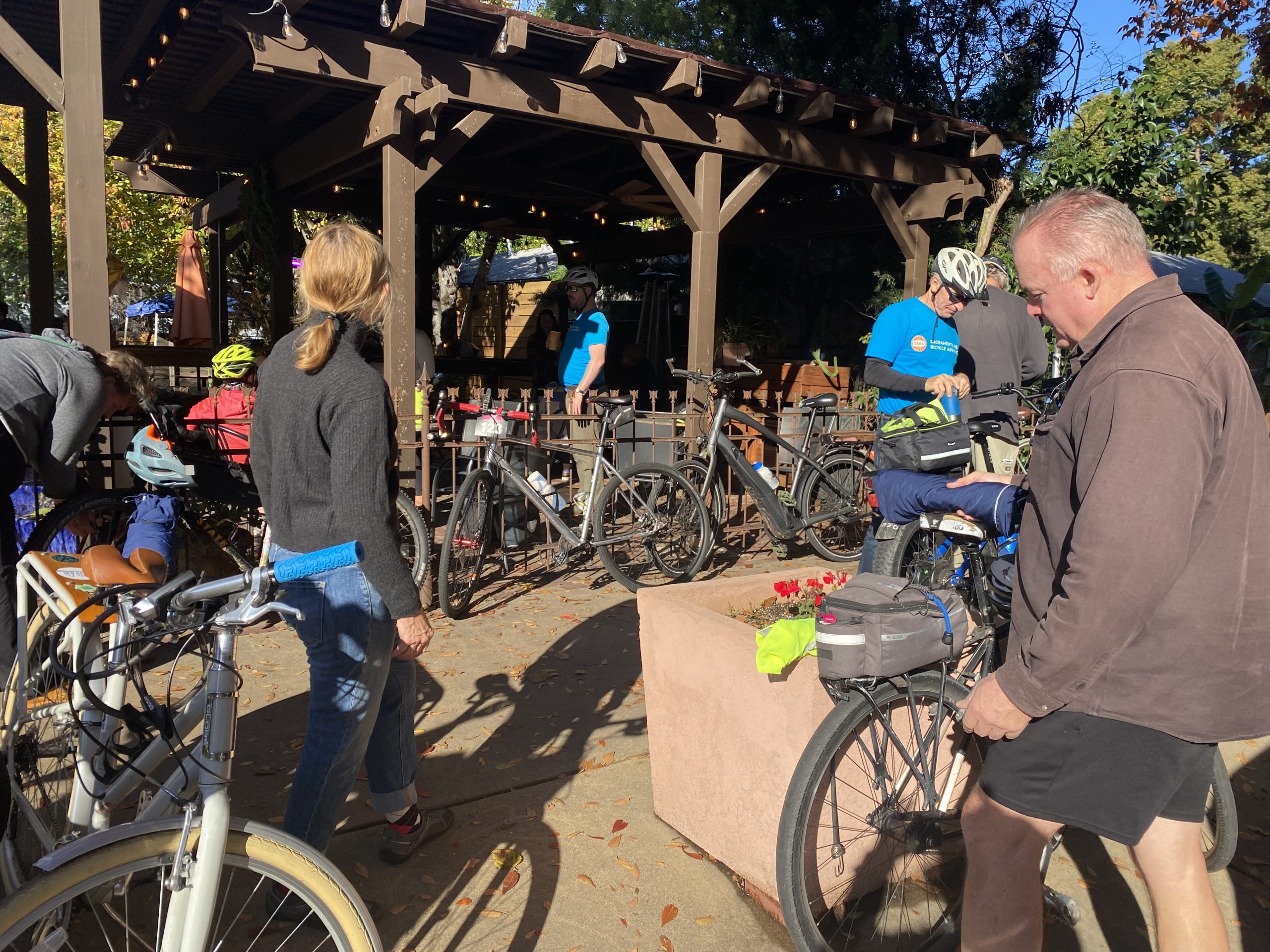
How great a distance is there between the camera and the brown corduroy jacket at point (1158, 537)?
173 cm

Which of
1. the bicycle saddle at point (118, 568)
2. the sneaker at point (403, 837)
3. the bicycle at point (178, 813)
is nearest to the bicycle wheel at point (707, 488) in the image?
the sneaker at point (403, 837)

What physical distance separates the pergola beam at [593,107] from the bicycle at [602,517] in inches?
91.4

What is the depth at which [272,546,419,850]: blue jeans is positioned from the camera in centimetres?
239

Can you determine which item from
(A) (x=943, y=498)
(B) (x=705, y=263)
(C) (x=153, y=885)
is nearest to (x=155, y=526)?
(C) (x=153, y=885)

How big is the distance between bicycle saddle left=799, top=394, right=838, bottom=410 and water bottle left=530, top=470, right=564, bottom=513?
235 centimetres

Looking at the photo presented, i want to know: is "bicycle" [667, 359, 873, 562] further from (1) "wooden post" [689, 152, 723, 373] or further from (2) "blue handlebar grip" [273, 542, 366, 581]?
(2) "blue handlebar grip" [273, 542, 366, 581]

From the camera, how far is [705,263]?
814 centimetres

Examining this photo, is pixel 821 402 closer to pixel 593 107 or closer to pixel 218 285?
pixel 593 107

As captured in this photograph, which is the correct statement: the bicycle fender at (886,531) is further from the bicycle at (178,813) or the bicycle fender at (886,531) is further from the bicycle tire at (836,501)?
the bicycle at (178,813)

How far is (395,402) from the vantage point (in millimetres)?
6285

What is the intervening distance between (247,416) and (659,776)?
372 cm

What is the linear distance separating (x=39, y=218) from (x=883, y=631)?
9.00 metres

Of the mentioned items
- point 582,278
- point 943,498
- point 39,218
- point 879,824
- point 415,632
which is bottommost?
point 879,824

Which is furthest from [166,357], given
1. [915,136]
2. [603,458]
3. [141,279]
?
[141,279]
